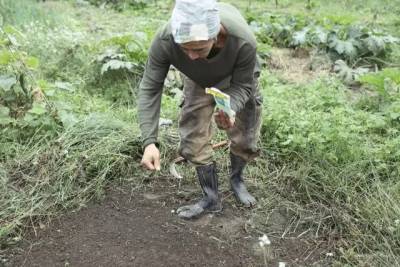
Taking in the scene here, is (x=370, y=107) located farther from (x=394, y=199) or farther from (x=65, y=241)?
(x=65, y=241)

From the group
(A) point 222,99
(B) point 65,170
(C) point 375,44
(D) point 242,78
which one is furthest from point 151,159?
(C) point 375,44

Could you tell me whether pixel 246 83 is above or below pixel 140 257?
above

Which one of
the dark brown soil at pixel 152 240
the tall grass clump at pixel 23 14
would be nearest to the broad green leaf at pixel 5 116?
the dark brown soil at pixel 152 240

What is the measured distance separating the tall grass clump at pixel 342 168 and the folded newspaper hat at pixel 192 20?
134 centimetres

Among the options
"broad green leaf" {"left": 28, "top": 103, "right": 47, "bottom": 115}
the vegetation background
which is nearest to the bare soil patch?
the vegetation background

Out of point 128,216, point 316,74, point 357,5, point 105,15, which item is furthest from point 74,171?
point 357,5

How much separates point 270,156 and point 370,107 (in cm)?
117

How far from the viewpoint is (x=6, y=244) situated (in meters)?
2.56

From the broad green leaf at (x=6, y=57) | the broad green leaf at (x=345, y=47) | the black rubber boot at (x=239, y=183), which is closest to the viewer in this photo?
the black rubber boot at (x=239, y=183)

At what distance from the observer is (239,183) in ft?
9.81

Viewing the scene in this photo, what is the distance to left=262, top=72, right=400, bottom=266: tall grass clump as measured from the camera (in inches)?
103

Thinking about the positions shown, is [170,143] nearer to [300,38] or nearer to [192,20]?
[192,20]

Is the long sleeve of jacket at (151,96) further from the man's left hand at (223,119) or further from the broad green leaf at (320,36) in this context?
the broad green leaf at (320,36)

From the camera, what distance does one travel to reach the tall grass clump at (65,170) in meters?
2.75
